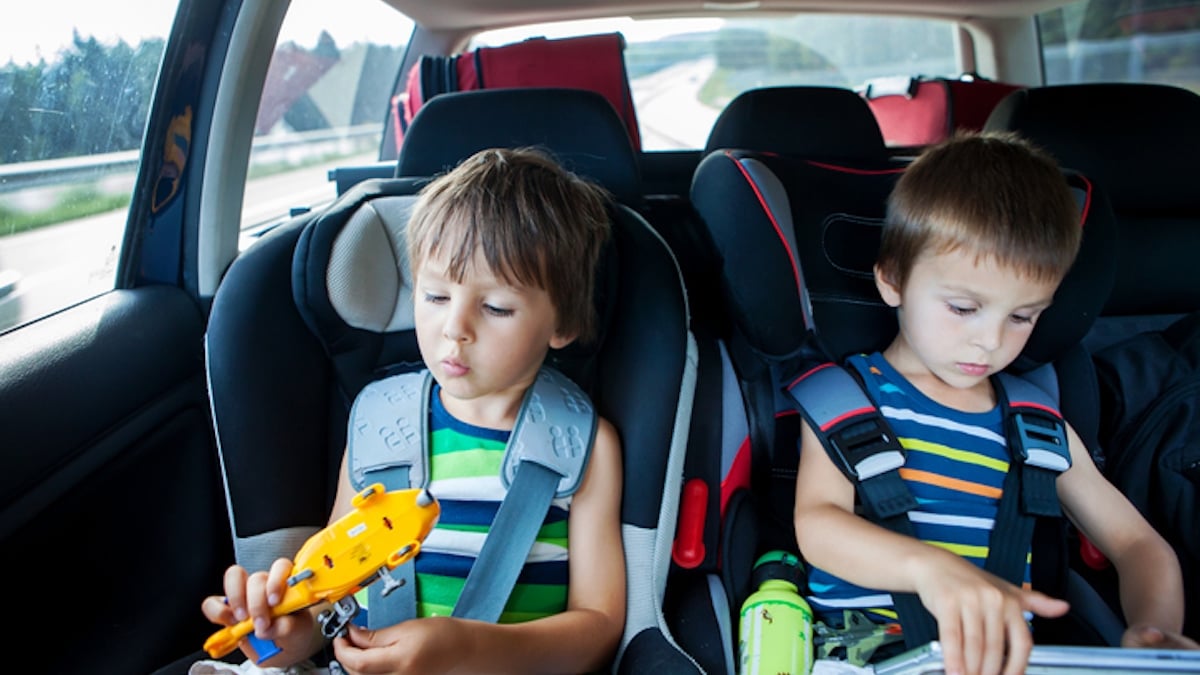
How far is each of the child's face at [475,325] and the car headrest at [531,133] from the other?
1.57 ft

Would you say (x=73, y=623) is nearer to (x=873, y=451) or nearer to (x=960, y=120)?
(x=873, y=451)

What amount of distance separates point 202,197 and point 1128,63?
12.0 feet

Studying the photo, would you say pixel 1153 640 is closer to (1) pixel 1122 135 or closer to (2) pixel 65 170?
(1) pixel 1122 135

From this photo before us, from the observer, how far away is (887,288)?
4.88 feet

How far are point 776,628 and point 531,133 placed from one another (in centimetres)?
104

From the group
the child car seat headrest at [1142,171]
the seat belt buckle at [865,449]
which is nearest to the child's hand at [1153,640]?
the seat belt buckle at [865,449]

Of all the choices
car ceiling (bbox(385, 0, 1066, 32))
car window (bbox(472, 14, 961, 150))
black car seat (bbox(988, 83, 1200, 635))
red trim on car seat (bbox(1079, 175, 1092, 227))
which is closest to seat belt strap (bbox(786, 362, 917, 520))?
red trim on car seat (bbox(1079, 175, 1092, 227))

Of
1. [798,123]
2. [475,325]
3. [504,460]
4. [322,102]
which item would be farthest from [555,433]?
[322,102]

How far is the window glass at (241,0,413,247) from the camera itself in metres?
3.15

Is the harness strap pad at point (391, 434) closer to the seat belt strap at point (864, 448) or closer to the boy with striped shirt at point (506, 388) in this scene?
the boy with striped shirt at point (506, 388)

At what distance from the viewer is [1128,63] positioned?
3572 mm

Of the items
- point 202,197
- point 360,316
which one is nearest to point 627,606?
point 360,316

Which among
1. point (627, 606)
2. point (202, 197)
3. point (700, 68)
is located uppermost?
point (700, 68)

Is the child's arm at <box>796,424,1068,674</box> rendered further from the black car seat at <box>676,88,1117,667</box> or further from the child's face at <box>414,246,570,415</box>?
the child's face at <box>414,246,570,415</box>
